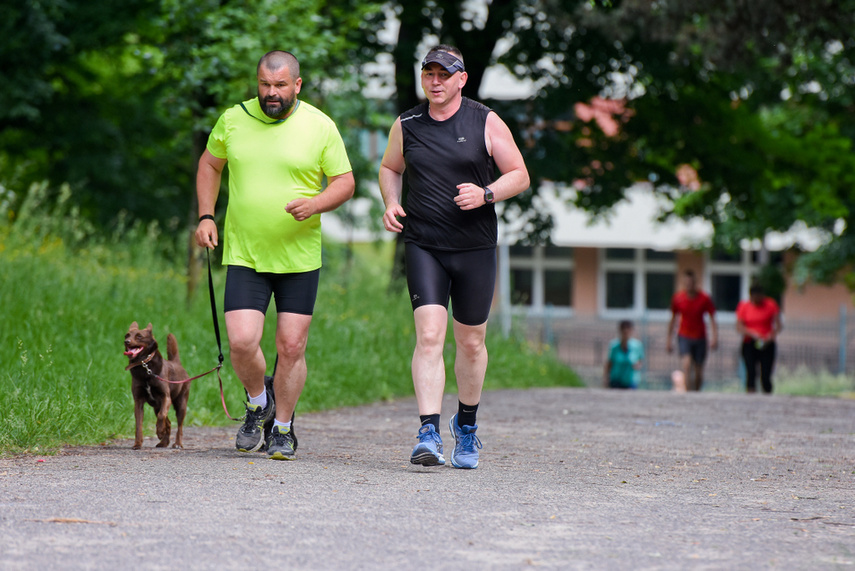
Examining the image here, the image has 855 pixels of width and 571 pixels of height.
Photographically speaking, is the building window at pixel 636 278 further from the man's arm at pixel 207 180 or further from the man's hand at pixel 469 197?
the man's hand at pixel 469 197

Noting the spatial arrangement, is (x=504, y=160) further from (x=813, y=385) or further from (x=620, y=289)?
(x=620, y=289)

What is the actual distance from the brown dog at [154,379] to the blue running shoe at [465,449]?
1.53m

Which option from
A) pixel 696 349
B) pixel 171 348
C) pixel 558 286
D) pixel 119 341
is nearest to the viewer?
pixel 171 348

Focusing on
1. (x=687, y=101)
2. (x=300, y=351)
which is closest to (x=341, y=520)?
(x=300, y=351)

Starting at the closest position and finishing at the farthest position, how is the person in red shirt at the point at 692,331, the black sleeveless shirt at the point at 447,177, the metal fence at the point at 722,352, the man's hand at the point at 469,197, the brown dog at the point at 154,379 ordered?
the man's hand at the point at 469,197, the black sleeveless shirt at the point at 447,177, the brown dog at the point at 154,379, the person in red shirt at the point at 692,331, the metal fence at the point at 722,352

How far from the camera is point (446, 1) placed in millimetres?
17547

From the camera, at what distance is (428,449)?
17.5ft

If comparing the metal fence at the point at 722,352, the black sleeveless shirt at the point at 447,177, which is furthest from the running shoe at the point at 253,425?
the metal fence at the point at 722,352

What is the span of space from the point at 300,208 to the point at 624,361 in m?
12.2

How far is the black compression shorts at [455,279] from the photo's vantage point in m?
5.55

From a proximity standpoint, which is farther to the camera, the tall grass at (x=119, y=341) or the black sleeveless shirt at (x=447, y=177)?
the tall grass at (x=119, y=341)

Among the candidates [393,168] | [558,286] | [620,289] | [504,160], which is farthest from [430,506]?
Result: [558,286]

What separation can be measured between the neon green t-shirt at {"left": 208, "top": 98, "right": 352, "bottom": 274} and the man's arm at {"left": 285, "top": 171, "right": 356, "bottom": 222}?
0.06 metres

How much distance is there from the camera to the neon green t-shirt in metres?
5.54
